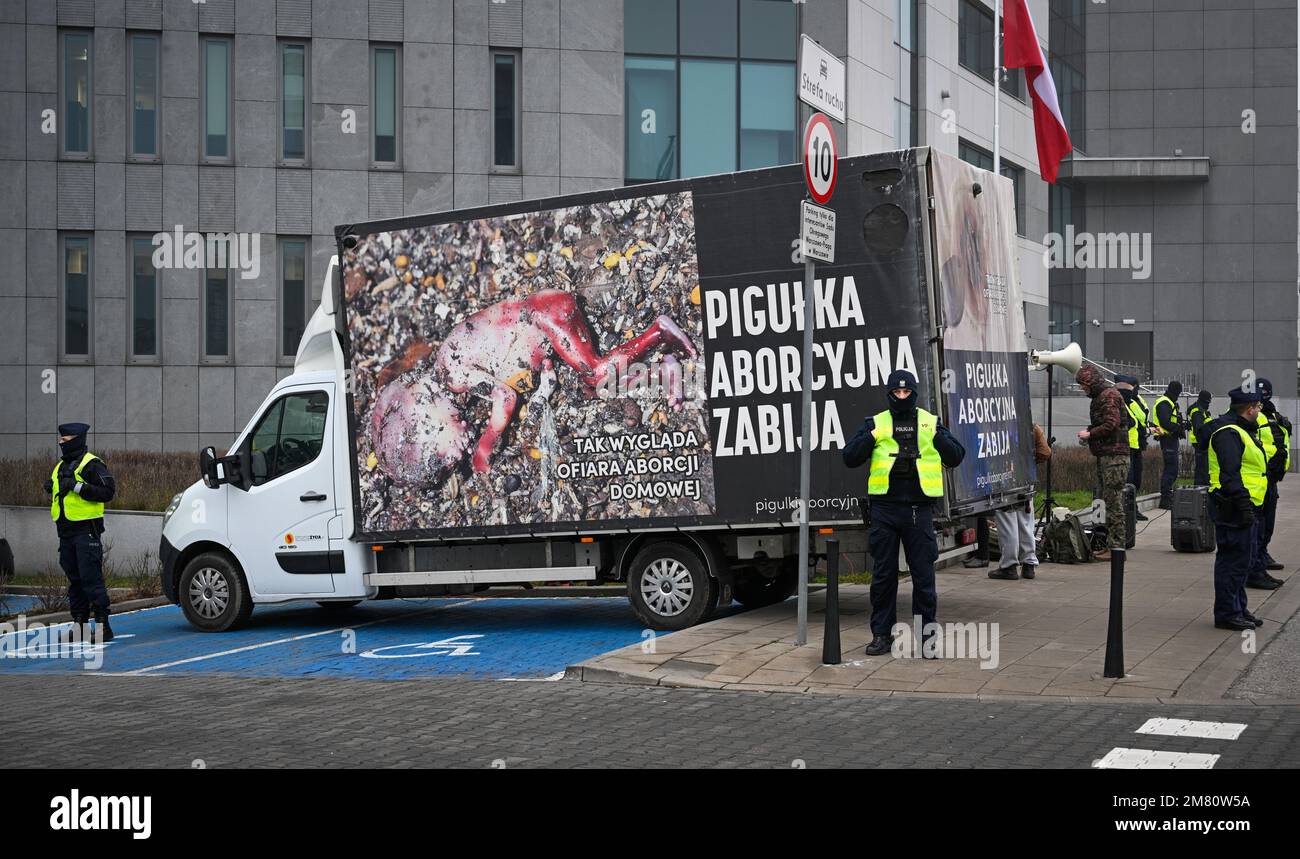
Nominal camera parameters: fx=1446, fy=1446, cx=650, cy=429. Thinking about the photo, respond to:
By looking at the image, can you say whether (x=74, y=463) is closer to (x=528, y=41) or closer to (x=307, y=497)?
(x=307, y=497)

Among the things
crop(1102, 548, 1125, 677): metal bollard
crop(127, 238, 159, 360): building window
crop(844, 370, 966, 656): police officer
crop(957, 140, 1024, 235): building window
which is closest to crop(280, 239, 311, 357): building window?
crop(127, 238, 159, 360): building window

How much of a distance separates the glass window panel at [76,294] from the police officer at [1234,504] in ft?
78.0

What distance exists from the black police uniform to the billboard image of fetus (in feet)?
13.1

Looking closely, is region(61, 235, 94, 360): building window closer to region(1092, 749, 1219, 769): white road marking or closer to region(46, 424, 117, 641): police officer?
region(46, 424, 117, 641): police officer

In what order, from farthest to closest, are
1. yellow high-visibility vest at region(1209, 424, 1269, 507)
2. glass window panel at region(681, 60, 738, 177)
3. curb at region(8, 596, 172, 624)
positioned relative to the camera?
glass window panel at region(681, 60, 738, 177)
curb at region(8, 596, 172, 624)
yellow high-visibility vest at region(1209, 424, 1269, 507)

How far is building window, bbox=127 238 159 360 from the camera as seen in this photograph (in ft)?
96.0

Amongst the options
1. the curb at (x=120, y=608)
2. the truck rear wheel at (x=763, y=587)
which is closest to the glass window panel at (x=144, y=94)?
the curb at (x=120, y=608)

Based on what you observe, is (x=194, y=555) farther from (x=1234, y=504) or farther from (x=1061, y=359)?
(x=1234, y=504)

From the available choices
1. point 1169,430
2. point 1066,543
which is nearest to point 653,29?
point 1169,430

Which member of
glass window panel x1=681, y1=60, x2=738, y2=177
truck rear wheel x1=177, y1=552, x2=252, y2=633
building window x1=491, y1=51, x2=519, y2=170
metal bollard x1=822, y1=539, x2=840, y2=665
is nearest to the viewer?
metal bollard x1=822, y1=539, x2=840, y2=665

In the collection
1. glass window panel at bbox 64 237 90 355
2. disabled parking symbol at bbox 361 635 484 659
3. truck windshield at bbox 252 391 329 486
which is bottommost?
disabled parking symbol at bbox 361 635 484 659

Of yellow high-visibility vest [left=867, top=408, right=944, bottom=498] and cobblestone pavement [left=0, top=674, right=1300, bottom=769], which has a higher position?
yellow high-visibility vest [left=867, top=408, right=944, bottom=498]

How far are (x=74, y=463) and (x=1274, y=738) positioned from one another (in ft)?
34.1

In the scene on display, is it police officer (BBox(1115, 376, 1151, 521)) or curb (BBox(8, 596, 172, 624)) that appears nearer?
curb (BBox(8, 596, 172, 624))
